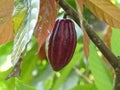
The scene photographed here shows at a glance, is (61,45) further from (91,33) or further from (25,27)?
(25,27)

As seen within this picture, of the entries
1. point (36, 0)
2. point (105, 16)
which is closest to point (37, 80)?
point (105, 16)

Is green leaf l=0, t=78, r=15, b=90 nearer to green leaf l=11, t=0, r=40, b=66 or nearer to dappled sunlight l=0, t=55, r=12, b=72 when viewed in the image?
dappled sunlight l=0, t=55, r=12, b=72

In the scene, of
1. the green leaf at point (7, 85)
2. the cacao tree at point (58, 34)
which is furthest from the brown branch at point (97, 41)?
the green leaf at point (7, 85)

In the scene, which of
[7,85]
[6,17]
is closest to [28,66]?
[7,85]

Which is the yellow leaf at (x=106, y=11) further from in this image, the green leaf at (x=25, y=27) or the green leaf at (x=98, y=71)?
the green leaf at (x=98, y=71)

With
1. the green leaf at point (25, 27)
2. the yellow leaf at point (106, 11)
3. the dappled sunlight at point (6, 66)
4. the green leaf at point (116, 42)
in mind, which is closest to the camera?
the green leaf at point (25, 27)

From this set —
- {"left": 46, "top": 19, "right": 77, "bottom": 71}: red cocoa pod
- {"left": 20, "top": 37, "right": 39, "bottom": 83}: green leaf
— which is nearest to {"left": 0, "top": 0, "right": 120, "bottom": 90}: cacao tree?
{"left": 46, "top": 19, "right": 77, "bottom": 71}: red cocoa pod
